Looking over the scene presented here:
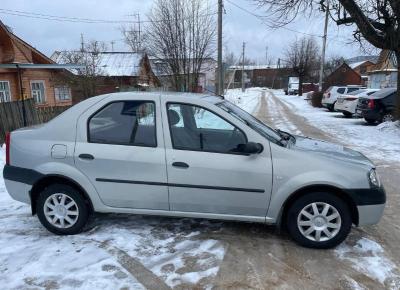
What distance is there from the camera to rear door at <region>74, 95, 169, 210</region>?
4156mm

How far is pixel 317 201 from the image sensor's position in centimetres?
400

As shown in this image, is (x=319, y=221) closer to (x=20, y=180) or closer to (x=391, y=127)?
(x=20, y=180)

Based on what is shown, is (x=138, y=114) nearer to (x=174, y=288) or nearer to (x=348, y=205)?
(x=174, y=288)

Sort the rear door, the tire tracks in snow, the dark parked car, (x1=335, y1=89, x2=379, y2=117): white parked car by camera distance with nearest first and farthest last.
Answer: the tire tracks in snow, the rear door, the dark parked car, (x1=335, y1=89, x2=379, y2=117): white parked car

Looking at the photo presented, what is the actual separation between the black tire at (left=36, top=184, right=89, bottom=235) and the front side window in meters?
1.31

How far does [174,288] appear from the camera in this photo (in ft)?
10.9

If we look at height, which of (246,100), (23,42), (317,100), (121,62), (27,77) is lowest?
(246,100)

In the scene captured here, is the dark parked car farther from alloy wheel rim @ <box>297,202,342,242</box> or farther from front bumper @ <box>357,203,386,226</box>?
alloy wheel rim @ <box>297,202,342,242</box>

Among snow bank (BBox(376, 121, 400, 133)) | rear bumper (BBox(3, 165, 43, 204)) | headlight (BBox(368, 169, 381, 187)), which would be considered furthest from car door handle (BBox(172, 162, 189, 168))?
snow bank (BBox(376, 121, 400, 133))

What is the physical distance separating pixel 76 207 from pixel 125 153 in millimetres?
906

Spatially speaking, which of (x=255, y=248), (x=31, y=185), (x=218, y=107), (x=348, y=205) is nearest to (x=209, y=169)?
(x=218, y=107)

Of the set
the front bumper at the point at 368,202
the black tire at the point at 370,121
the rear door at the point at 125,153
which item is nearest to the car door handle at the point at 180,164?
the rear door at the point at 125,153

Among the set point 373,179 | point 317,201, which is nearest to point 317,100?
point 373,179

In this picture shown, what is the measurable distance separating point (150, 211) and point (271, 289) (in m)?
1.62
